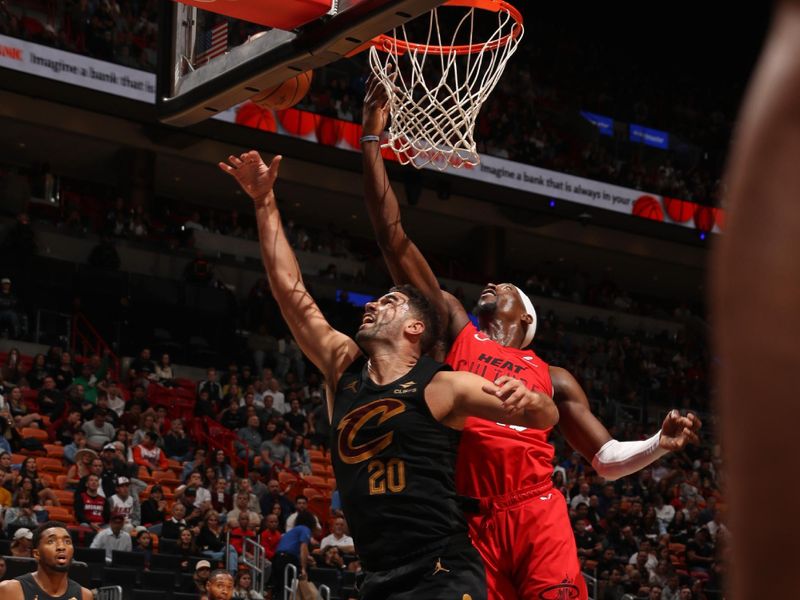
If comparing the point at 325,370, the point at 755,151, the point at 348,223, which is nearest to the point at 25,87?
the point at 348,223

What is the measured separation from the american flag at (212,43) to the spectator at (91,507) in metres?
6.94

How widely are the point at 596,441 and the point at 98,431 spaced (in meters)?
9.13

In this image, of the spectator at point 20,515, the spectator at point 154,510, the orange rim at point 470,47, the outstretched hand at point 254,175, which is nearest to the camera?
the outstretched hand at point 254,175

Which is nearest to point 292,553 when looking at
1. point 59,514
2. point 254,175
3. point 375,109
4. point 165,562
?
point 165,562

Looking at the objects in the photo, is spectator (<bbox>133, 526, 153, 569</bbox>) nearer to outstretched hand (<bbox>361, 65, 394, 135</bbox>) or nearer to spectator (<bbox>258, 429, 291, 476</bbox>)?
spectator (<bbox>258, 429, 291, 476</bbox>)

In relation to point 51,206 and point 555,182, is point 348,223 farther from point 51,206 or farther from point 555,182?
point 51,206

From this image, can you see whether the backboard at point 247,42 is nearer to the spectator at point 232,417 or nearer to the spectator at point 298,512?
the spectator at point 298,512

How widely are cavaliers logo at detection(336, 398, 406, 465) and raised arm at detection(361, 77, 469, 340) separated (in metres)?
0.78

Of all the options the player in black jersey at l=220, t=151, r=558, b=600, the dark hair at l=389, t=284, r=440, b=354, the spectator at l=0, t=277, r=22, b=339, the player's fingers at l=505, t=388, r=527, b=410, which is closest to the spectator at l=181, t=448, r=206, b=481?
the spectator at l=0, t=277, r=22, b=339

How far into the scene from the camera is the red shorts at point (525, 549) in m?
4.07

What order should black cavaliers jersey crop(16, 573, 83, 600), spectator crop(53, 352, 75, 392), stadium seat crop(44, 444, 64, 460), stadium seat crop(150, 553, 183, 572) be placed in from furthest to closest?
spectator crop(53, 352, 75, 392), stadium seat crop(44, 444, 64, 460), stadium seat crop(150, 553, 183, 572), black cavaliers jersey crop(16, 573, 83, 600)

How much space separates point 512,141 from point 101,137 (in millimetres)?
7436

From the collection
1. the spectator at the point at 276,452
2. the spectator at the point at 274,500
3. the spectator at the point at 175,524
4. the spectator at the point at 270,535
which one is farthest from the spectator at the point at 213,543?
the spectator at the point at 276,452

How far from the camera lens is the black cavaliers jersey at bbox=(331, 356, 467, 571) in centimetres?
348
